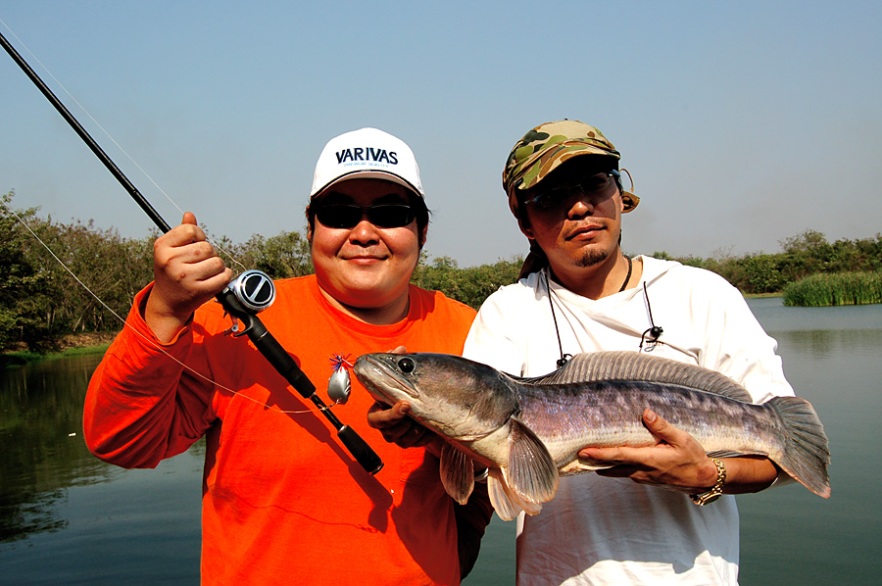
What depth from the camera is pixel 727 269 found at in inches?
2628

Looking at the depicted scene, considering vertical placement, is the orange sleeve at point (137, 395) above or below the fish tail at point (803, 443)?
above

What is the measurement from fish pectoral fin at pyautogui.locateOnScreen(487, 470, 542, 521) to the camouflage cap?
1.38 meters

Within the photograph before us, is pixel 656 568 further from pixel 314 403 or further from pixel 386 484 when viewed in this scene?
pixel 314 403

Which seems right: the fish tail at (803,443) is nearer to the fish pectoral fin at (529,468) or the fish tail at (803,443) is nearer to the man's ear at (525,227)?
the fish pectoral fin at (529,468)

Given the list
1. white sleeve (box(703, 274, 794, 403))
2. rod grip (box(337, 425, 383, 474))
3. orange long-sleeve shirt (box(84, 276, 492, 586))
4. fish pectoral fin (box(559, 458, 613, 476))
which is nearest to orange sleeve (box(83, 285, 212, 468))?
orange long-sleeve shirt (box(84, 276, 492, 586))

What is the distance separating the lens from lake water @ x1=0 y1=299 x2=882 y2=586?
24.4 ft

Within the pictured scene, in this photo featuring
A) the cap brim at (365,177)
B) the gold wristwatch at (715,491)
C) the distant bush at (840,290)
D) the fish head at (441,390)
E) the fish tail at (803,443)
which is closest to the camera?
the fish head at (441,390)

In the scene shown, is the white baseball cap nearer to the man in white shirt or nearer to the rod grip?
the man in white shirt

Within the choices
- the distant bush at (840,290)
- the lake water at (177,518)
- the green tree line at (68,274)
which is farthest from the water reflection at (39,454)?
the distant bush at (840,290)

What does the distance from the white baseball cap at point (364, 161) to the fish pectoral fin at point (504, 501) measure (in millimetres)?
1508

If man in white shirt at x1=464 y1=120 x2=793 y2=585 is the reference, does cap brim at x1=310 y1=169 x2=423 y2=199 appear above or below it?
above

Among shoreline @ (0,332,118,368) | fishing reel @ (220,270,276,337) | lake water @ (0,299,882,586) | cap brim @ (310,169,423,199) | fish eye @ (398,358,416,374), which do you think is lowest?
lake water @ (0,299,882,586)

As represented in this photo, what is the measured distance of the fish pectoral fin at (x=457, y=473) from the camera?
9.28 ft

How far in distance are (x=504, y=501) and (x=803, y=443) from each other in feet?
4.45
